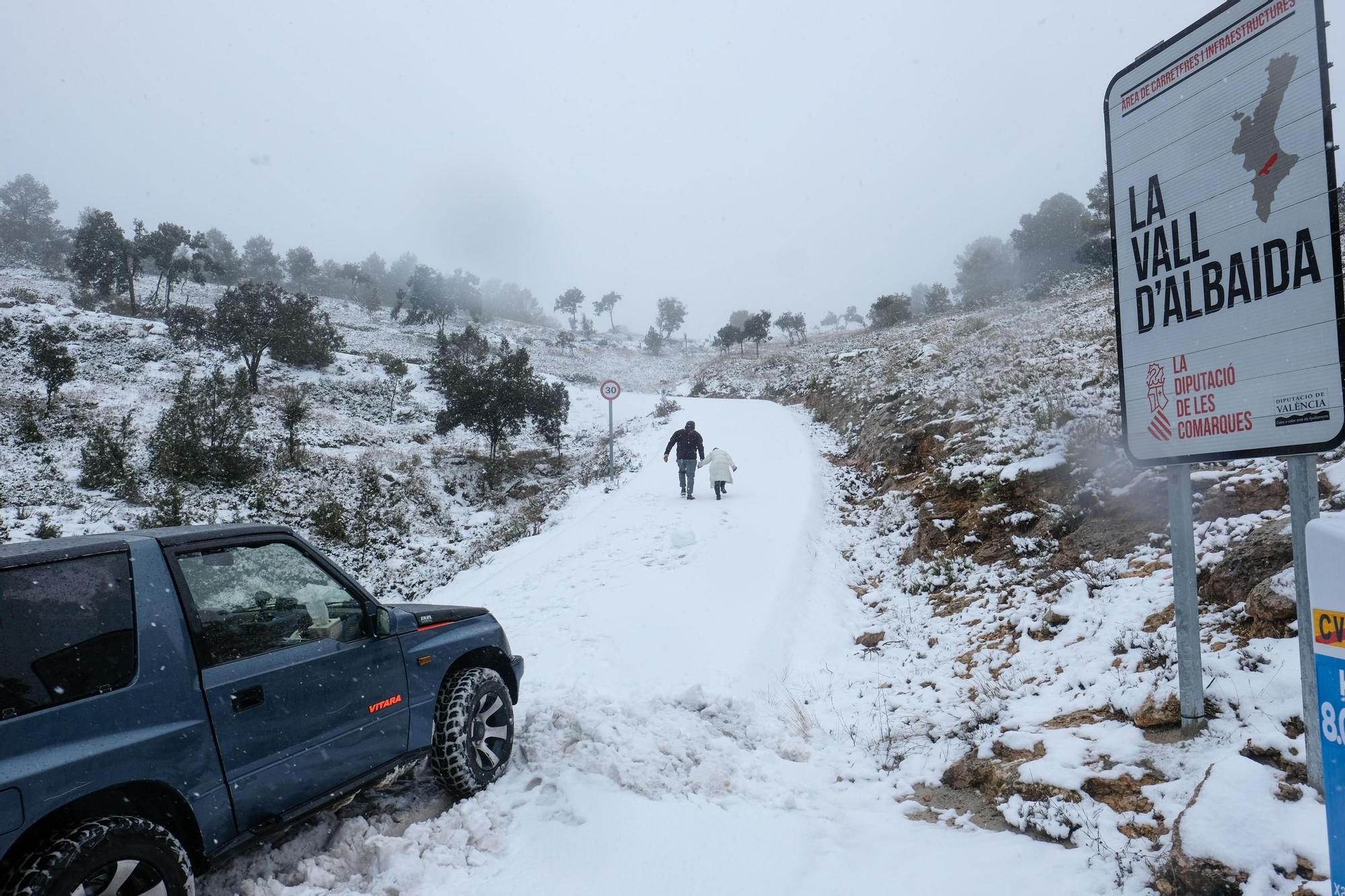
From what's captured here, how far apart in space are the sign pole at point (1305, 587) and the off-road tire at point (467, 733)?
14.5ft

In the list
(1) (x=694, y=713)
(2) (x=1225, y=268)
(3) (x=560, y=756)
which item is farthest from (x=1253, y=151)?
(3) (x=560, y=756)

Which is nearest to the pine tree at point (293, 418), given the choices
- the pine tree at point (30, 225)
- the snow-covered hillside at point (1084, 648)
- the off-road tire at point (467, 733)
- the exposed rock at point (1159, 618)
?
the snow-covered hillside at point (1084, 648)

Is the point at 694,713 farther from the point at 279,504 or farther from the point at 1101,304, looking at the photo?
the point at 1101,304

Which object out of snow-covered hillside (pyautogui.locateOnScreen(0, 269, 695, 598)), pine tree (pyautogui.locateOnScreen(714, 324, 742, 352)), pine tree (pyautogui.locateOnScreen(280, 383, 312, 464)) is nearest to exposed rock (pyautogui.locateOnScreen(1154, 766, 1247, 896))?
snow-covered hillside (pyautogui.locateOnScreen(0, 269, 695, 598))

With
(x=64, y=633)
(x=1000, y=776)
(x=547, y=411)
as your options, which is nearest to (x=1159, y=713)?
(x=1000, y=776)

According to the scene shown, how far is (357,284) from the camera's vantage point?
81.9 m

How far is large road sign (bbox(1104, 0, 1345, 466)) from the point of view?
2.89 metres

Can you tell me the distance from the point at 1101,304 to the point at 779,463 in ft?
42.6

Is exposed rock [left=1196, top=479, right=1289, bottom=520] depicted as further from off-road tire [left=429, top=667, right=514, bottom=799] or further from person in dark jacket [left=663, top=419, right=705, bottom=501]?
person in dark jacket [left=663, top=419, right=705, bottom=501]

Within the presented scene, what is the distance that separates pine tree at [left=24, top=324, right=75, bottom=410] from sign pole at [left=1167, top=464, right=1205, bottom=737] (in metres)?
28.6

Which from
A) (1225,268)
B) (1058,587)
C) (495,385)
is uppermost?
(495,385)

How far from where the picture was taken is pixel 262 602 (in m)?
3.38

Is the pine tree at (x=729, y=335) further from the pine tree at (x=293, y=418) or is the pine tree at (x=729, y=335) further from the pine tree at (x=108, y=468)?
the pine tree at (x=108, y=468)

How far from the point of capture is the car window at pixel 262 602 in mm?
3090
